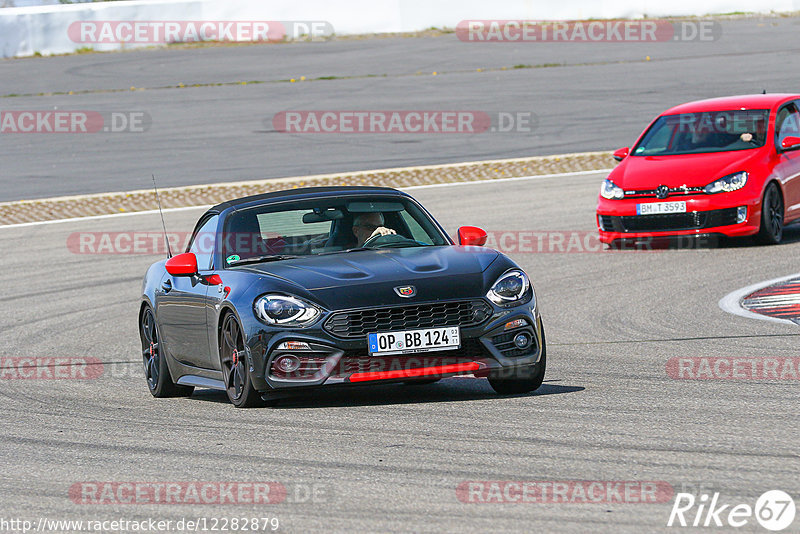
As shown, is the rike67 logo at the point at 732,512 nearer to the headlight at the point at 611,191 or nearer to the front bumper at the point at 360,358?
the front bumper at the point at 360,358

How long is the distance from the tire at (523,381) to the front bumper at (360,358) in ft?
0.48

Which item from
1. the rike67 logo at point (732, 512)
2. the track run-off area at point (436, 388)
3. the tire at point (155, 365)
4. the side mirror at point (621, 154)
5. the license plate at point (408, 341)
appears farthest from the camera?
the side mirror at point (621, 154)

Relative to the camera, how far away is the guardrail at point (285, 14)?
35938 mm

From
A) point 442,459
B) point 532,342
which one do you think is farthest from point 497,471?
point 532,342

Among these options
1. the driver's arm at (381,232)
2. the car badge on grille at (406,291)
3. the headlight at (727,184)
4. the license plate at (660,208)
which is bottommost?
the license plate at (660,208)

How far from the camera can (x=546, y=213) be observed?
1855 centimetres

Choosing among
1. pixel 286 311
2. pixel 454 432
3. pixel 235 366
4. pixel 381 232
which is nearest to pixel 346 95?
pixel 381 232

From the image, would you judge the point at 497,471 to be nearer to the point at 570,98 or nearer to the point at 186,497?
the point at 186,497

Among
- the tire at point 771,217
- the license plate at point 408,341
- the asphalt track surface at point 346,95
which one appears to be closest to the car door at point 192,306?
the license plate at point 408,341

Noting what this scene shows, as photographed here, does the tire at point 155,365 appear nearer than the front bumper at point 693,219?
Yes

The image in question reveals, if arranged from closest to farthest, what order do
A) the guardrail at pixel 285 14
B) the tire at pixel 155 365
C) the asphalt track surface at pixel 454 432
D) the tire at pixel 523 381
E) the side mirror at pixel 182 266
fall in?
the asphalt track surface at pixel 454 432 < the tire at pixel 523 381 < the side mirror at pixel 182 266 < the tire at pixel 155 365 < the guardrail at pixel 285 14

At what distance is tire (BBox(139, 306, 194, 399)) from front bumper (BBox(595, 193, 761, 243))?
700cm

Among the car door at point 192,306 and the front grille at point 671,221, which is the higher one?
the car door at point 192,306

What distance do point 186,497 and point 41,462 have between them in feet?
4.55
